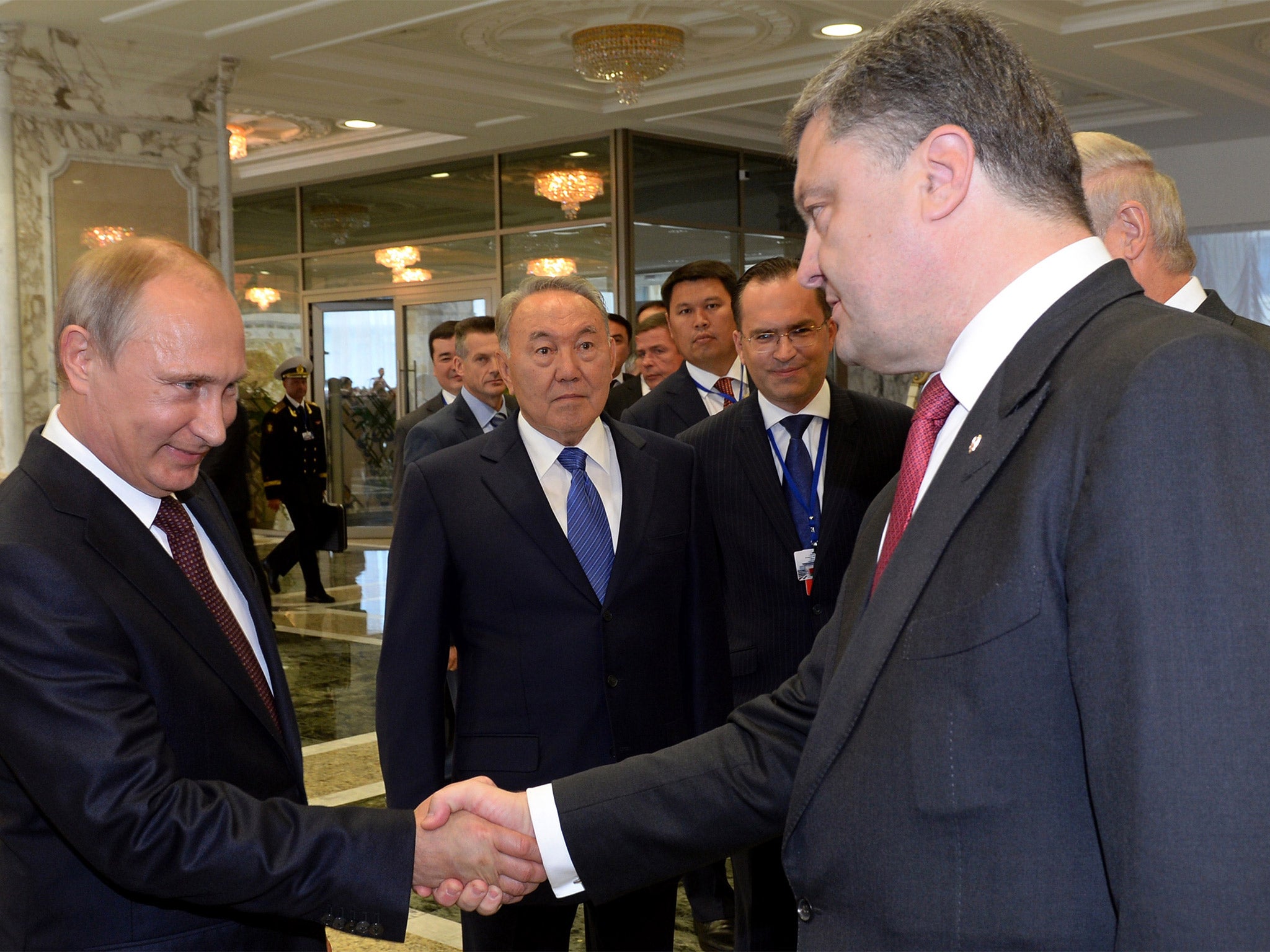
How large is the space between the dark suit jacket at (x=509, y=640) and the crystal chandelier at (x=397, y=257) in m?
10.8

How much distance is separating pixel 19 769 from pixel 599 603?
1.30m

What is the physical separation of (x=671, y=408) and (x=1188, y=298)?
212cm

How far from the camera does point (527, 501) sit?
2.67 m

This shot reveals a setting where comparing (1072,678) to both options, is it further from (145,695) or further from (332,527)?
(332,527)

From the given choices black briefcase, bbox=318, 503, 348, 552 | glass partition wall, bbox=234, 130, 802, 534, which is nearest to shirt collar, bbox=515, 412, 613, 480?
black briefcase, bbox=318, 503, 348, 552

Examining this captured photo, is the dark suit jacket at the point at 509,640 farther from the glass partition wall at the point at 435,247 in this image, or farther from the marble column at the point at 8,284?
the glass partition wall at the point at 435,247

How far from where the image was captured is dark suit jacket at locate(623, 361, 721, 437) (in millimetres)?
4457

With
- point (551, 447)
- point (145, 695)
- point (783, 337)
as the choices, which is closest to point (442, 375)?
point (783, 337)

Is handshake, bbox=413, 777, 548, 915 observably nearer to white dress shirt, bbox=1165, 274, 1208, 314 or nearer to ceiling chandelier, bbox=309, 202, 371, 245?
white dress shirt, bbox=1165, 274, 1208, 314

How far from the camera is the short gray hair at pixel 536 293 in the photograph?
9.81 ft

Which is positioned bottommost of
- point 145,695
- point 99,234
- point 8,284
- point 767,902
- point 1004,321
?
point 767,902

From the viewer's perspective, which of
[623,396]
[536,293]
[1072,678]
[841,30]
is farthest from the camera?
[841,30]

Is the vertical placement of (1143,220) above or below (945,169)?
above

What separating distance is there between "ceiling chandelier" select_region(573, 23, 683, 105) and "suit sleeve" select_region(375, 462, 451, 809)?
20.1 feet
